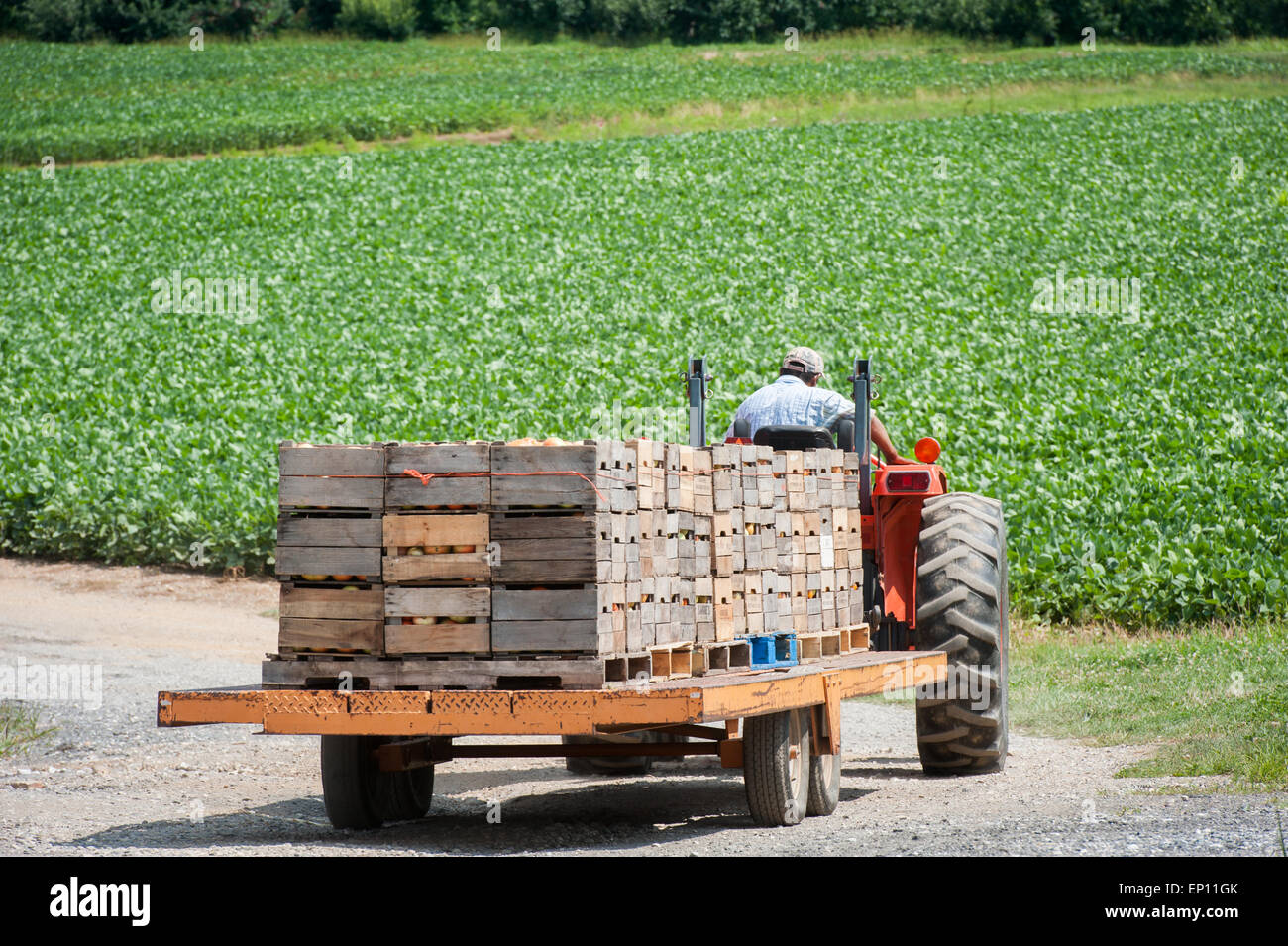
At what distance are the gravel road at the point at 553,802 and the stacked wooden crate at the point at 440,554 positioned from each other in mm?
1027

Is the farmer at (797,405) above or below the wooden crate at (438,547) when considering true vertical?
above

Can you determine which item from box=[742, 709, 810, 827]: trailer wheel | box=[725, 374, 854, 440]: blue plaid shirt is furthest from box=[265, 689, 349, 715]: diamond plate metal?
box=[725, 374, 854, 440]: blue plaid shirt

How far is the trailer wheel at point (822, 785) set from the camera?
7625 mm

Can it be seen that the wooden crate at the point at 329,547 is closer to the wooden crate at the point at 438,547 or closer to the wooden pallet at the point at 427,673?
the wooden crate at the point at 438,547

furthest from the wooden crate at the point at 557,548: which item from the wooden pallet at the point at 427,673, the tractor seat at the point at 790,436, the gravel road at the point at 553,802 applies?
the tractor seat at the point at 790,436

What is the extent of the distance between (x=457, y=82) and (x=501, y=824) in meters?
49.6

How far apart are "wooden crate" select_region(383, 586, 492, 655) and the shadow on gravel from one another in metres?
1.05

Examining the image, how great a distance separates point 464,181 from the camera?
123 feet

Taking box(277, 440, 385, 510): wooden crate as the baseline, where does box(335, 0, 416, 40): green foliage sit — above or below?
above

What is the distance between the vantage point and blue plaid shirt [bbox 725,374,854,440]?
8711mm

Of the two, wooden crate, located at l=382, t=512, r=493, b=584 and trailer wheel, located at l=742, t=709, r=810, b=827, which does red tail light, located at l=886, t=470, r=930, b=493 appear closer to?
trailer wheel, located at l=742, t=709, r=810, b=827

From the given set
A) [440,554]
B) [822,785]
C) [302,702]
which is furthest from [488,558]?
[822,785]

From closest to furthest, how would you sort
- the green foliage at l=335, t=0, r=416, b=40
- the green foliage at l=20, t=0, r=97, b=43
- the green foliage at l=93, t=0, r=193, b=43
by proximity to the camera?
the green foliage at l=20, t=0, r=97, b=43 → the green foliage at l=93, t=0, r=193, b=43 → the green foliage at l=335, t=0, r=416, b=40

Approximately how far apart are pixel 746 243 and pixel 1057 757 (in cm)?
2283
